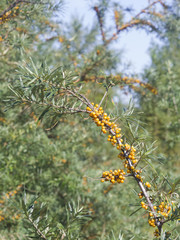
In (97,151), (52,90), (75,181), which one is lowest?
(97,151)

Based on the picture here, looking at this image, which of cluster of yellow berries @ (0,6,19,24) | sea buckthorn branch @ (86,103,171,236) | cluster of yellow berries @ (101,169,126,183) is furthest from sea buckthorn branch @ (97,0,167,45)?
cluster of yellow berries @ (101,169,126,183)

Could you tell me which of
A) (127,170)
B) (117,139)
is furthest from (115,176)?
(117,139)

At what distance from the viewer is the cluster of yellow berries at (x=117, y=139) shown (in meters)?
1.00

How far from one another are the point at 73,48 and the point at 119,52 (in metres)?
0.70

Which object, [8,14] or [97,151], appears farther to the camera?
[97,151]

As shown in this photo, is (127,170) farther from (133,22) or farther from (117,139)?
(133,22)

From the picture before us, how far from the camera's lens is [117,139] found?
1.02 m

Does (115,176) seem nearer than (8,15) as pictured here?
Yes

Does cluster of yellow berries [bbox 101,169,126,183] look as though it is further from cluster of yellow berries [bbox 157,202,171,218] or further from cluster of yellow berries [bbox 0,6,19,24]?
cluster of yellow berries [bbox 0,6,19,24]

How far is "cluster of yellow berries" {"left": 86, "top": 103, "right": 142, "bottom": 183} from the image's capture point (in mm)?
1000

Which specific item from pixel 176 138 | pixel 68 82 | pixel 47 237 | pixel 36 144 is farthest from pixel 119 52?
pixel 47 237

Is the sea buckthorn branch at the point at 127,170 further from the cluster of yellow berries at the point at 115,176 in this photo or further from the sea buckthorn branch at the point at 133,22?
the sea buckthorn branch at the point at 133,22

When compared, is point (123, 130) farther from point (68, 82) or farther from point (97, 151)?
point (97, 151)

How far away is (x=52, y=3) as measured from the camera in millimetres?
1786
